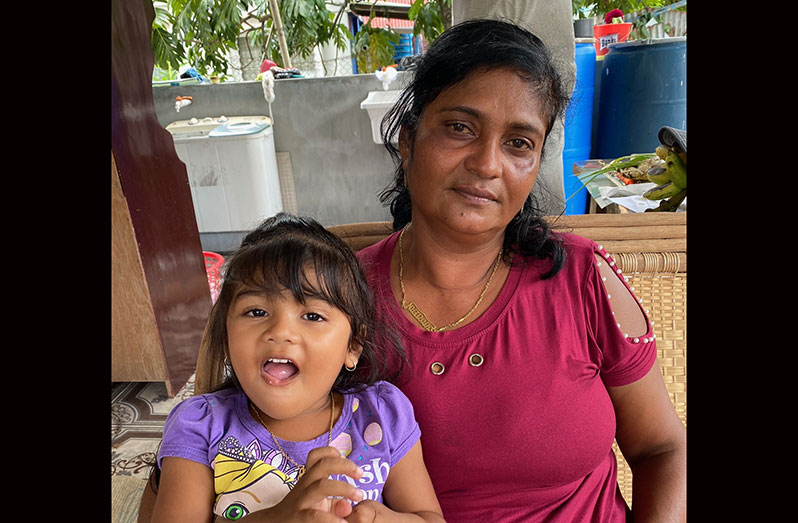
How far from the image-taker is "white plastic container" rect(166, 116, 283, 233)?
181 inches

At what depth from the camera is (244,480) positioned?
102cm

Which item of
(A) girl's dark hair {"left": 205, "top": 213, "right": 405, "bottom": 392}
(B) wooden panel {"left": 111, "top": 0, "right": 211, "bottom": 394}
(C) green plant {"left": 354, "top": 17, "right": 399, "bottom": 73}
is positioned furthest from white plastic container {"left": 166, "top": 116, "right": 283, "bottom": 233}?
Answer: (A) girl's dark hair {"left": 205, "top": 213, "right": 405, "bottom": 392}

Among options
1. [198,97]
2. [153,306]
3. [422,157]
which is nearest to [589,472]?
[422,157]

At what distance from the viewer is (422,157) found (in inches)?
47.7

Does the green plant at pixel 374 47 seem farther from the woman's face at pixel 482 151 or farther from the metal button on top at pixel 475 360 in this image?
the metal button on top at pixel 475 360

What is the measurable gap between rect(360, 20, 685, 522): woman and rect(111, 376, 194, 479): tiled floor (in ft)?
6.01

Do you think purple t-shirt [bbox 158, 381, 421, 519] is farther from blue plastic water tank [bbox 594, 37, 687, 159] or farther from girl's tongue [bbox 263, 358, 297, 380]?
blue plastic water tank [bbox 594, 37, 687, 159]

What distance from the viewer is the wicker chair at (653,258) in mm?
1618

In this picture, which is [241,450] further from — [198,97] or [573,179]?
[198,97]

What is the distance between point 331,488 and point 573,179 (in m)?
3.01

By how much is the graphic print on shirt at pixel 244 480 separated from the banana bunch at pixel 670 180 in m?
1.73

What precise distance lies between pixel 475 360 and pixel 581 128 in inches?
110

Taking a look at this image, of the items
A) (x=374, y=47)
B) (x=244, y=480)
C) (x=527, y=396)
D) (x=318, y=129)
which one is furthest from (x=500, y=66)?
(x=374, y=47)

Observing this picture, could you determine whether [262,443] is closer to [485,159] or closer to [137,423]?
[485,159]
